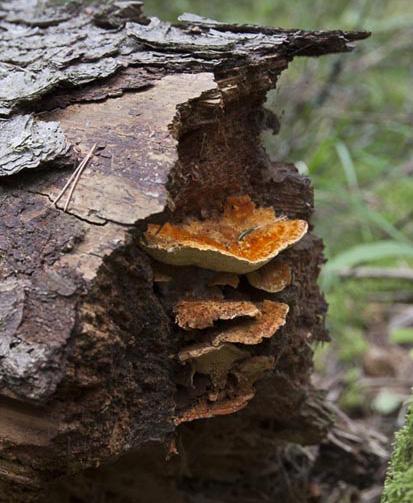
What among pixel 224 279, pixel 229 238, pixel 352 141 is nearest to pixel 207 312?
pixel 224 279

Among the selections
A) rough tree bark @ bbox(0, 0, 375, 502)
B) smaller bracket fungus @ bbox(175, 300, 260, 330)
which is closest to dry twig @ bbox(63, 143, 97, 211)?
rough tree bark @ bbox(0, 0, 375, 502)

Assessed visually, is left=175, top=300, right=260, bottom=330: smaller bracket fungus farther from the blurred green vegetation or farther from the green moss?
the blurred green vegetation

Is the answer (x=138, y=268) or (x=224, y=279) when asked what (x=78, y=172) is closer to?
(x=138, y=268)

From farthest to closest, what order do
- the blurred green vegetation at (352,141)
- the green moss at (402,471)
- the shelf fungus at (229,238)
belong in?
the blurred green vegetation at (352,141) → the shelf fungus at (229,238) → the green moss at (402,471)

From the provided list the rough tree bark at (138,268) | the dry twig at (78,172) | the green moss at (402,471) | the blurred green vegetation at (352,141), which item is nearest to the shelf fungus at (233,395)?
the rough tree bark at (138,268)

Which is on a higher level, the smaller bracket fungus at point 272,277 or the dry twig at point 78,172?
the dry twig at point 78,172

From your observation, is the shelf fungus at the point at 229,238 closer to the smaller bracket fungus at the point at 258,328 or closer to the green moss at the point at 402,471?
the smaller bracket fungus at the point at 258,328
